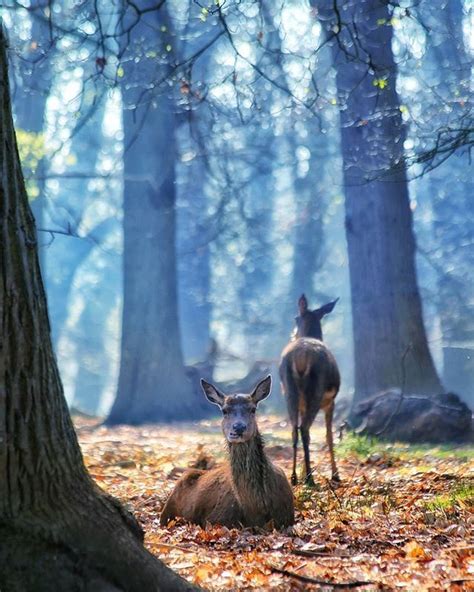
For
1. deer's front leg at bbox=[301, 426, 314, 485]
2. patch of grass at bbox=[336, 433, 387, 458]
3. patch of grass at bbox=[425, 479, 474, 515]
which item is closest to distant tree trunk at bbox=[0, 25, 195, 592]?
patch of grass at bbox=[425, 479, 474, 515]

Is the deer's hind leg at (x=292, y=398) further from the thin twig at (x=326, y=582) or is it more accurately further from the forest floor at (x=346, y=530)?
the thin twig at (x=326, y=582)

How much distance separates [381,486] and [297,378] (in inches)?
81.8

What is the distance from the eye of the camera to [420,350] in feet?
54.5

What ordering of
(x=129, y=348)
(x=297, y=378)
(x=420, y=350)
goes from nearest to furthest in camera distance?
(x=297, y=378)
(x=420, y=350)
(x=129, y=348)

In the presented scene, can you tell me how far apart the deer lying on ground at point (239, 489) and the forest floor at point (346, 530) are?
0.62 ft

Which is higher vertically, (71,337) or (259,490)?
(71,337)

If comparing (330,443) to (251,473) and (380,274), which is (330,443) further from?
(380,274)

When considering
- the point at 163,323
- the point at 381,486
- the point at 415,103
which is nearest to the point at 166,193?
the point at 163,323

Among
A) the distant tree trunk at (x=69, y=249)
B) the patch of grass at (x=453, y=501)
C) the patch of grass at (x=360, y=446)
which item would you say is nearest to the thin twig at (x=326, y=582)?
the patch of grass at (x=453, y=501)

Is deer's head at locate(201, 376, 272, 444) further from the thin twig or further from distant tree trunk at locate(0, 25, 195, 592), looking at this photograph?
distant tree trunk at locate(0, 25, 195, 592)

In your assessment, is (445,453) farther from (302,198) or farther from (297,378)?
(302,198)

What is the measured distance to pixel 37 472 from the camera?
4820 millimetres

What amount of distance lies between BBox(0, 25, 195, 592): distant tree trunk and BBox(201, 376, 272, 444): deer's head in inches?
123

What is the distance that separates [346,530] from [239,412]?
169 cm
